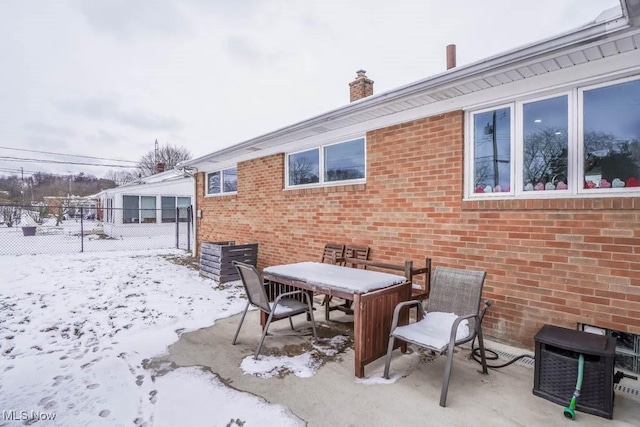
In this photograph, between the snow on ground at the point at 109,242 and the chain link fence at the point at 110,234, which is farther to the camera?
the chain link fence at the point at 110,234

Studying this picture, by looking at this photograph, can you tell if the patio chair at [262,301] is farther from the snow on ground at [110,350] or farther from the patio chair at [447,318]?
the patio chair at [447,318]

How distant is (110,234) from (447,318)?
62.8ft

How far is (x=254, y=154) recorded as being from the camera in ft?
24.8

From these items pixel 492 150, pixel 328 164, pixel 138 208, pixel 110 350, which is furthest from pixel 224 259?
pixel 138 208

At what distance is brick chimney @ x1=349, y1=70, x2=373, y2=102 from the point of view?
6.54m

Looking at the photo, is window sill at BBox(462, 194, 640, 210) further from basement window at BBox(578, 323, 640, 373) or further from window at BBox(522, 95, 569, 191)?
basement window at BBox(578, 323, 640, 373)

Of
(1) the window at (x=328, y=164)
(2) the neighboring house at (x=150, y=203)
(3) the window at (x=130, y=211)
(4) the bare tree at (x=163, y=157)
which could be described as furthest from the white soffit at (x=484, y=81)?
(4) the bare tree at (x=163, y=157)

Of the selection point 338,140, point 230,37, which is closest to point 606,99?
point 338,140

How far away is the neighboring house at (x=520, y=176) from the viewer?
2.83 m

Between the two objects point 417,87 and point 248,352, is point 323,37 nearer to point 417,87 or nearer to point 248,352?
point 417,87

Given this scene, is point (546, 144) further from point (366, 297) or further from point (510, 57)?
point (366, 297)

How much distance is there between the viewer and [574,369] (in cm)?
233

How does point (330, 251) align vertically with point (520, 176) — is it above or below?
below

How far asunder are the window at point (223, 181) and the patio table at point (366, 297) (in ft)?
18.2
